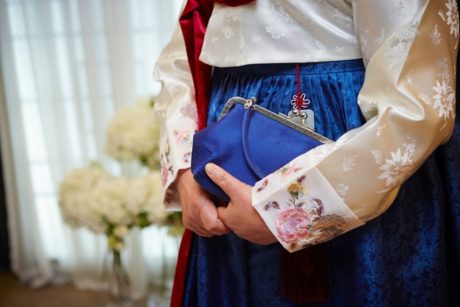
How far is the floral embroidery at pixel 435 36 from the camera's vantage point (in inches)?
22.1

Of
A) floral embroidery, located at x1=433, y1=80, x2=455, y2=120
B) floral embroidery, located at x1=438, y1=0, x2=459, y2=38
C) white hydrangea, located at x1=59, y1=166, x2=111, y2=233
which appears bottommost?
white hydrangea, located at x1=59, y1=166, x2=111, y2=233

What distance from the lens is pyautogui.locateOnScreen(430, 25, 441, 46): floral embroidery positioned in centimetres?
56

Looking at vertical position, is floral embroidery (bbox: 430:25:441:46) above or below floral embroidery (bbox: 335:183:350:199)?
above

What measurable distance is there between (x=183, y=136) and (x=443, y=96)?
0.40 m

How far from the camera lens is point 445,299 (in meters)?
0.70

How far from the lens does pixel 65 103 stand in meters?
1.86

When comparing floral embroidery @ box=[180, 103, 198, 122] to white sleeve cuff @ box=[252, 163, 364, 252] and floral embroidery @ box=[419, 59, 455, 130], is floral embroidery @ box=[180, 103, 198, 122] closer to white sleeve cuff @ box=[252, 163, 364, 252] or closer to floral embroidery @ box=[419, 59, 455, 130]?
white sleeve cuff @ box=[252, 163, 364, 252]

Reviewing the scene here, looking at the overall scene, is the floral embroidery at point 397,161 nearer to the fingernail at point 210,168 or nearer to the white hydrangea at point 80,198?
the fingernail at point 210,168

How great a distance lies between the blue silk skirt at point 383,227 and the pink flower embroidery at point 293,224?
111mm

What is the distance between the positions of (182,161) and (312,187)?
0.25 m

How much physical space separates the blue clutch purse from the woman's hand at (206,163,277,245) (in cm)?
2

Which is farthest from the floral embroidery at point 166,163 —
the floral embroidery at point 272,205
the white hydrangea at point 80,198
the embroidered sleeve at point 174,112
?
the white hydrangea at point 80,198

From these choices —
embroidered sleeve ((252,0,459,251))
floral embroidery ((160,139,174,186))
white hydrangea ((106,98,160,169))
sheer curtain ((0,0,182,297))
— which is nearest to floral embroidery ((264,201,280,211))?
embroidered sleeve ((252,0,459,251))

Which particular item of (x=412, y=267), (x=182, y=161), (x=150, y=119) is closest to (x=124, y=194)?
(x=150, y=119)
